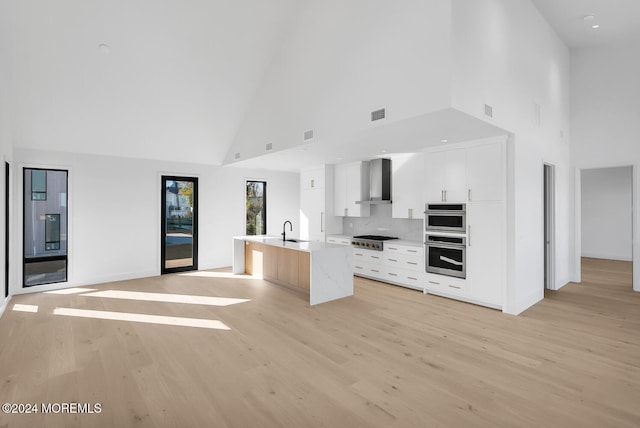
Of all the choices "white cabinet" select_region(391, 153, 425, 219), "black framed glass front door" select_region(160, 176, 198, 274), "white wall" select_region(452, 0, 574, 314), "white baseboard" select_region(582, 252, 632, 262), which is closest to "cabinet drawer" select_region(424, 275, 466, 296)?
"white wall" select_region(452, 0, 574, 314)

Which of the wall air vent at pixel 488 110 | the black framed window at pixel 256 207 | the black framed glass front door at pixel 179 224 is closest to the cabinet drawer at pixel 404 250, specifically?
the wall air vent at pixel 488 110

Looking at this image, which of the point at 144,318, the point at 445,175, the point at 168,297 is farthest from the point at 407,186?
the point at 144,318

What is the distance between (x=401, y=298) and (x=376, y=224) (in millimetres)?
2254

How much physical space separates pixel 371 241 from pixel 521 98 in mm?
3280

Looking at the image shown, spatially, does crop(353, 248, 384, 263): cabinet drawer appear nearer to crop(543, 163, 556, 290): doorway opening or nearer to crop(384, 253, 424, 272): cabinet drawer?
crop(384, 253, 424, 272): cabinet drawer

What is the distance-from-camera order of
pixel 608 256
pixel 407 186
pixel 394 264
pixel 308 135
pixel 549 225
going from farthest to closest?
pixel 608 256
pixel 407 186
pixel 394 264
pixel 549 225
pixel 308 135

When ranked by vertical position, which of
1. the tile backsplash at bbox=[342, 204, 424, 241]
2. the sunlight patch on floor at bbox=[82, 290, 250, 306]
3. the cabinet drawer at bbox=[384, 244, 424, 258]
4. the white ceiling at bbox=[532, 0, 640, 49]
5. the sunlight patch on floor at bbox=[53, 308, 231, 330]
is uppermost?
the white ceiling at bbox=[532, 0, 640, 49]

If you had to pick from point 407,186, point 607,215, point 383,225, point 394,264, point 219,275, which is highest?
point 407,186

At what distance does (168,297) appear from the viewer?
522 centimetres

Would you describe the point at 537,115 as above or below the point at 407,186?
above

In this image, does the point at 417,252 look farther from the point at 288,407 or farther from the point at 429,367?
the point at 288,407

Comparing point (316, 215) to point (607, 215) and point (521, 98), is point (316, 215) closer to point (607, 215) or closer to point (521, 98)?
point (521, 98)

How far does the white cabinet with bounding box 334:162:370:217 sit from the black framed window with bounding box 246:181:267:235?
82.1 inches

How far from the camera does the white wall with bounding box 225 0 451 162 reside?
333 cm
